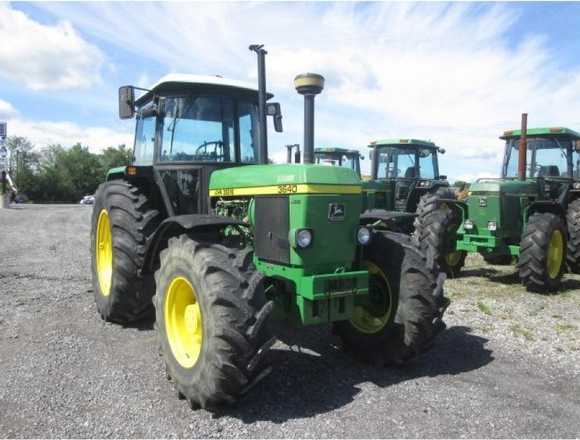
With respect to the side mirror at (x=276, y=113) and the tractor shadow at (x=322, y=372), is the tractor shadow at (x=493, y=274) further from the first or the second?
the side mirror at (x=276, y=113)

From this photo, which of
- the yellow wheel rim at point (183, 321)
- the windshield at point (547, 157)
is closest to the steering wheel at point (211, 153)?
the yellow wheel rim at point (183, 321)

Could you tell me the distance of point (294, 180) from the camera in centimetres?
394

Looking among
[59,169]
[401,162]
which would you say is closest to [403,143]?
[401,162]

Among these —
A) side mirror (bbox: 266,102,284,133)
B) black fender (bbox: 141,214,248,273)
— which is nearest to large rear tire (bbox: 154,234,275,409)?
black fender (bbox: 141,214,248,273)

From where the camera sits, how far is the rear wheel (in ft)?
25.2

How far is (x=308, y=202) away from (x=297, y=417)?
152 centimetres

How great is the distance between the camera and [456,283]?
863 cm

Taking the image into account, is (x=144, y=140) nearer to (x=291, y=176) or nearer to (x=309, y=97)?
(x=309, y=97)

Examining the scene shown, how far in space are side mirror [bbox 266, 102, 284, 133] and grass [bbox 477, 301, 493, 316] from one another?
345 centimetres

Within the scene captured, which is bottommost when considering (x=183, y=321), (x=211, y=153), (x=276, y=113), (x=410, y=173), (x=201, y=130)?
(x=183, y=321)

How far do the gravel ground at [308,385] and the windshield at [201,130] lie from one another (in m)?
1.92

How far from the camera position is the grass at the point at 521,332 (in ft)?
18.1

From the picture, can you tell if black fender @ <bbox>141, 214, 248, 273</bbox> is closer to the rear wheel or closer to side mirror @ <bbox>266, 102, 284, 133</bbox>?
side mirror @ <bbox>266, 102, 284, 133</bbox>

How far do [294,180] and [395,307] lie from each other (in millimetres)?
1401
